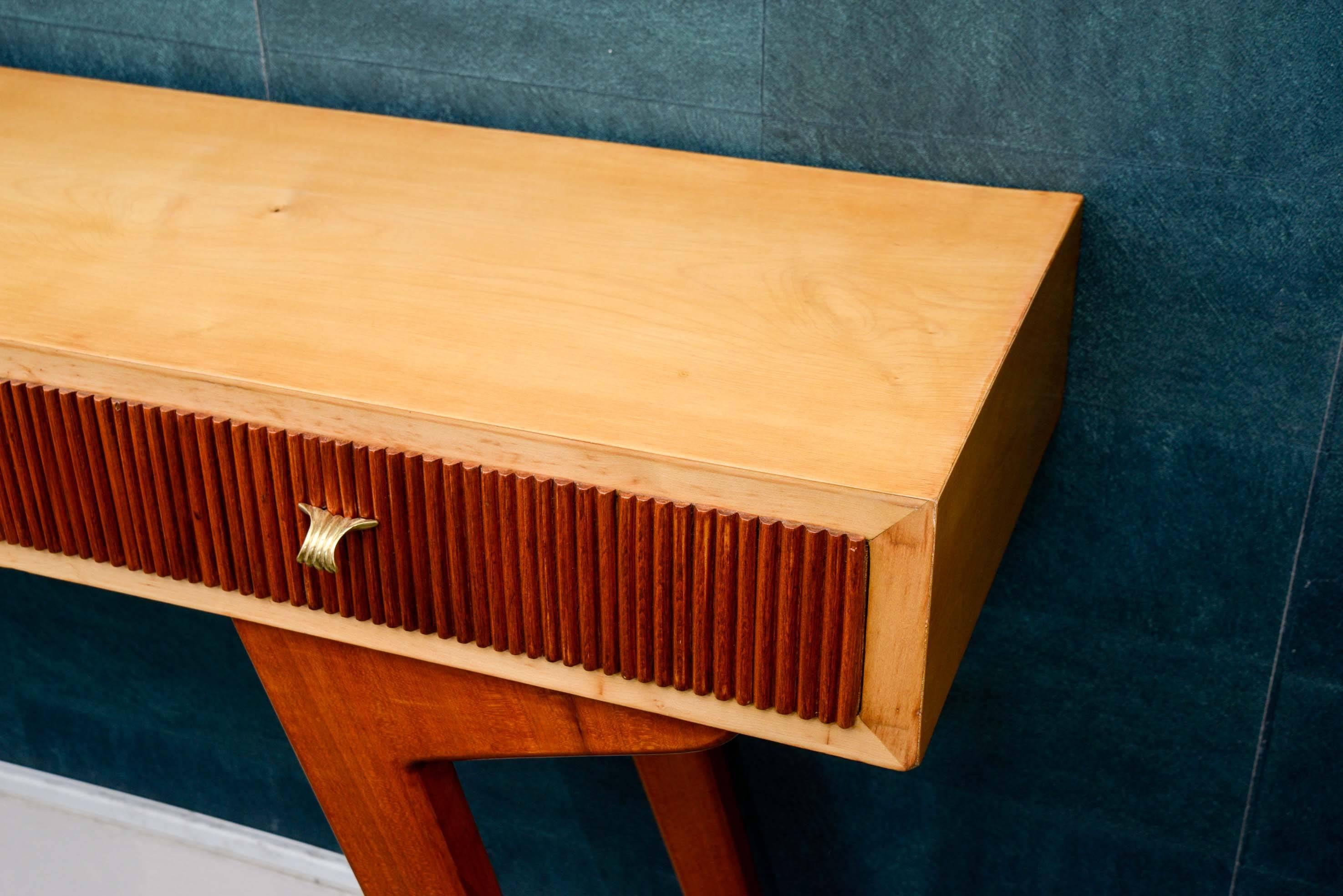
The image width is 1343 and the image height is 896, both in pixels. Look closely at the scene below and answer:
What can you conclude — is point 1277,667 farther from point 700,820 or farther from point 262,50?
point 262,50

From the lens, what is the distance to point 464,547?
638mm

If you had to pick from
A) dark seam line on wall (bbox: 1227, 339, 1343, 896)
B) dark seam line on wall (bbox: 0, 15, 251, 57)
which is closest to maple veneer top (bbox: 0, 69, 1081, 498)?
dark seam line on wall (bbox: 0, 15, 251, 57)

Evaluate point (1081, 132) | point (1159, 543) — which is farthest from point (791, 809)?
point (1081, 132)

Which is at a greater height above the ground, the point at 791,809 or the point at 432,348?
the point at 432,348

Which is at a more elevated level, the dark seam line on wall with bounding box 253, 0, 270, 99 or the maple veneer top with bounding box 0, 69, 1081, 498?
the dark seam line on wall with bounding box 253, 0, 270, 99

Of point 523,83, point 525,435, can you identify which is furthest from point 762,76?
point 525,435

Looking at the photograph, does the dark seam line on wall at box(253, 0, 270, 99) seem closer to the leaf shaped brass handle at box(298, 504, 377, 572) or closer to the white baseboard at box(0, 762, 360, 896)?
the leaf shaped brass handle at box(298, 504, 377, 572)

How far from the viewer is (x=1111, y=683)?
0.98m

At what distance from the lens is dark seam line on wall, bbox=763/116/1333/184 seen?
0.79 metres

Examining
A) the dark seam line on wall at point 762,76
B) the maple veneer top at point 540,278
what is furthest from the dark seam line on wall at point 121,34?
the dark seam line on wall at point 762,76

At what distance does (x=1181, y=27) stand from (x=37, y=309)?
0.67 m

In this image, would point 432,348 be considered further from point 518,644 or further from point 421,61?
point 421,61

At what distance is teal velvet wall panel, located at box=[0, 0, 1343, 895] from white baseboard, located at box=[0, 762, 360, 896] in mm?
461

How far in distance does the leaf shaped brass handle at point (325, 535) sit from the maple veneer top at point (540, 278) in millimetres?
66
